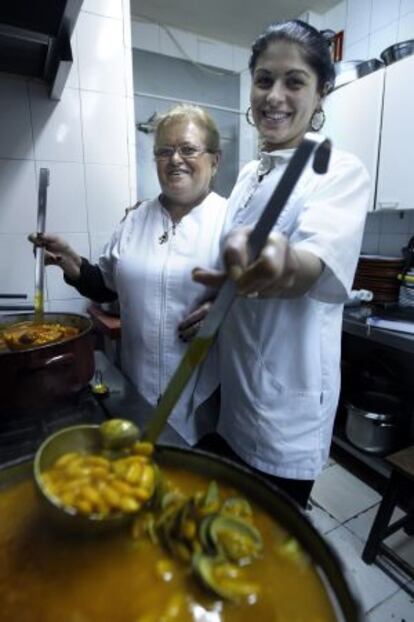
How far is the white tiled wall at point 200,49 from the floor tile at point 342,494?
214 centimetres

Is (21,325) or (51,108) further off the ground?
(51,108)

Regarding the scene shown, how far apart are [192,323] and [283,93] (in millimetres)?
533

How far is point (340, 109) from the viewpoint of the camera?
224cm

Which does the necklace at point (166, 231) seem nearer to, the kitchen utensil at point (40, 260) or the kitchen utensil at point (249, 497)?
the kitchen utensil at point (40, 260)

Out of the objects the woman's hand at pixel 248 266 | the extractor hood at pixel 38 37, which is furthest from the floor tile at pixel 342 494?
the extractor hood at pixel 38 37

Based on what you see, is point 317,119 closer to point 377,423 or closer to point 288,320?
point 288,320

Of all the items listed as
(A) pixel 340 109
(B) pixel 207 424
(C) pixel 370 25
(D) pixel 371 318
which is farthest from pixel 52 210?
(C) pixel 370 25

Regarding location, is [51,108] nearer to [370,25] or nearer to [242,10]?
[242,10]

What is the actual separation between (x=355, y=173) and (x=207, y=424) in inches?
28.6

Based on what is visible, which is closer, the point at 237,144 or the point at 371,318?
the point at 371,318

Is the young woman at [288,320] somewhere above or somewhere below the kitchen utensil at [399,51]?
below

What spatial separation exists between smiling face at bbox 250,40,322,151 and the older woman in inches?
9.2

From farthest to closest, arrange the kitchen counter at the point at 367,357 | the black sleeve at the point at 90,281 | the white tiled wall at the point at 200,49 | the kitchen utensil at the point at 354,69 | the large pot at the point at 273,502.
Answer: the white tiled wall at the point at 200,49 → the kitchen utensil at the point at 354,69 → the kitchen counter at the point at 367,357 → the black sleeve at the point at 90,281 → the large pot at the point at 273,502

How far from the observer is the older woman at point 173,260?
100cm
